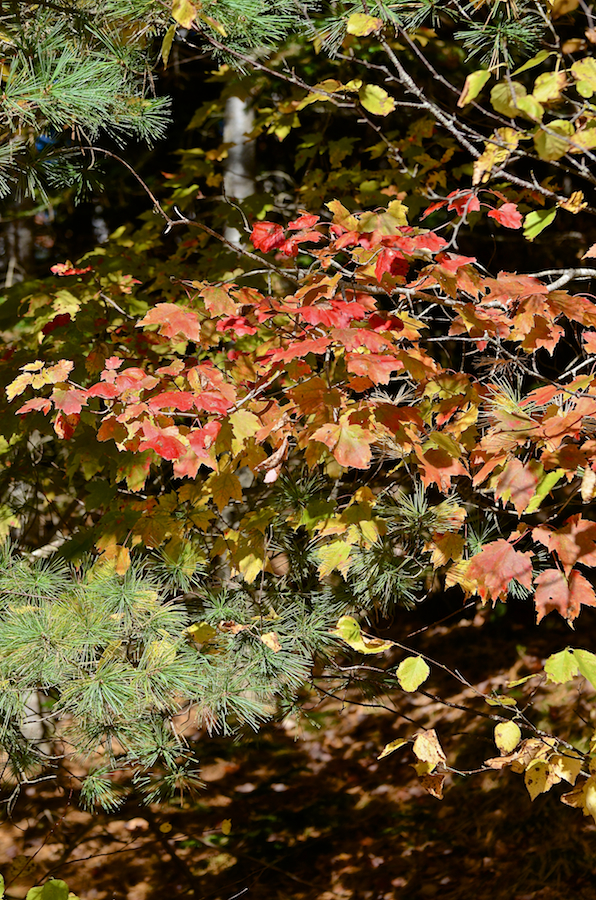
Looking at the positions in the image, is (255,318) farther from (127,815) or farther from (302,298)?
(127,815)

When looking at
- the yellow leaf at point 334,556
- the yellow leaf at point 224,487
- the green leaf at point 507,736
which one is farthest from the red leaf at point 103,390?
the green leaf at point 507,736

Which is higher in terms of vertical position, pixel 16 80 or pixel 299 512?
pixel 16 80

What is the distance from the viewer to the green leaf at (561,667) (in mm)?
1597

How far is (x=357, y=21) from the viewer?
1.93 m

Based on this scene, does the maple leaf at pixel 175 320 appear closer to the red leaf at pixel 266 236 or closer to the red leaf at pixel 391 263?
the red leaf at pixel 266 236

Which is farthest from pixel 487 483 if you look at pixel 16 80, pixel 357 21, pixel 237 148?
pixel 237 148

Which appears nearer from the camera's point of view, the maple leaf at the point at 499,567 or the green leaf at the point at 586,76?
the green leaf at the point at 586,76

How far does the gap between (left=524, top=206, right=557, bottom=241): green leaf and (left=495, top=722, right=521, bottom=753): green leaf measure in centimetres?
132

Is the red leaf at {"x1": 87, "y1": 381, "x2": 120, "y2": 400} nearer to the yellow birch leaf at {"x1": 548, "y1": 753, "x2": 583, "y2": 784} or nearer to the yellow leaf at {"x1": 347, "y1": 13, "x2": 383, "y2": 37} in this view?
the yellow leaf at {"x1": 347, "y1": 13, "x2": 383, "y2": 37}

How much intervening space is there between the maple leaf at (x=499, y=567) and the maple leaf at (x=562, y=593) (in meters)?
0.04

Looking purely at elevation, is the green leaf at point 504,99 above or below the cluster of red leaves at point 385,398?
above

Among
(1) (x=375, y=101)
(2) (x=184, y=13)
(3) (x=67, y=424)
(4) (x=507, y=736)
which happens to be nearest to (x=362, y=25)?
(1) (x=375, y=101)

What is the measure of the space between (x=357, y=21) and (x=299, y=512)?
1464 mm

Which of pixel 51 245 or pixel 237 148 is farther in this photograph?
pixel 51 245
